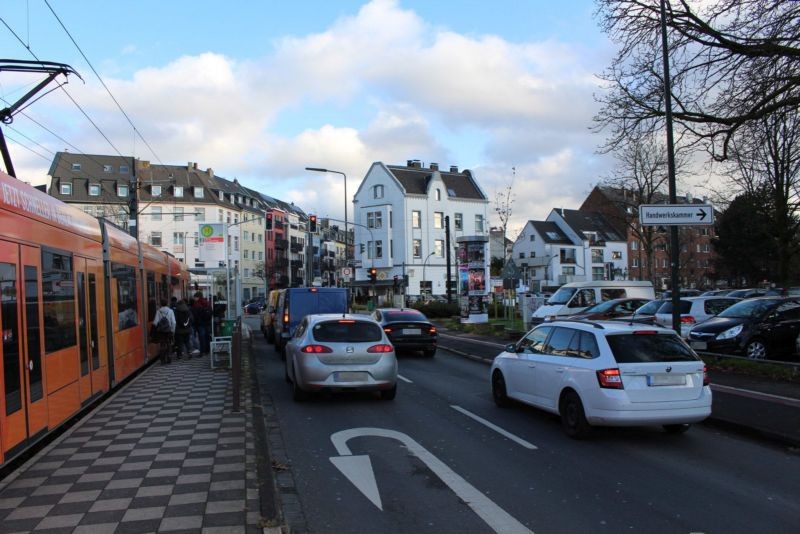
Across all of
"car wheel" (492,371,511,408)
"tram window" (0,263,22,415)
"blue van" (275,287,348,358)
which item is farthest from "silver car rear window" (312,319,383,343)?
"blue van" (275,287,348,358)

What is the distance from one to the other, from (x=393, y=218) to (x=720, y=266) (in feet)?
102

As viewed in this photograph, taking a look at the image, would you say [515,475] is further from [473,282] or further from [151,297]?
[473,282]

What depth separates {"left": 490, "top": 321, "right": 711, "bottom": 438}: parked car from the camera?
7.90 metres

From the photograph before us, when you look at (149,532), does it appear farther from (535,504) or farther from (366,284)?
(366,284)

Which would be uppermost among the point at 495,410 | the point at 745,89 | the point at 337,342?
the point at 745,89

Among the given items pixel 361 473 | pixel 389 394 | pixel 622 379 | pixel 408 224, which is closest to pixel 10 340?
pixel 361 473

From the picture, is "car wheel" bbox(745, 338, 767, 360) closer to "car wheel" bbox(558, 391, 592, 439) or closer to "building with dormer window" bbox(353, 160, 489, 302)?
"car wheel" bbox(558, 391, 592, 439)

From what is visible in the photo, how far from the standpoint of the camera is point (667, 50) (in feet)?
45.9

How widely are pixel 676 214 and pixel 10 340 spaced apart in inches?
461

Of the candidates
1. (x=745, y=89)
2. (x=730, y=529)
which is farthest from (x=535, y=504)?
(x=745, y=89)

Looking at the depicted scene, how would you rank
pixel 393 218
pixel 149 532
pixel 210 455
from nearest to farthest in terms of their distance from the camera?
pixel 149 532, pixel 210 455, pixel 393 218

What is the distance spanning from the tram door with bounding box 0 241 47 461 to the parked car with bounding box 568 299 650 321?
1863cm

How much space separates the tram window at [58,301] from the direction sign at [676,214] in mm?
10346

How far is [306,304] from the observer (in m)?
19.4
